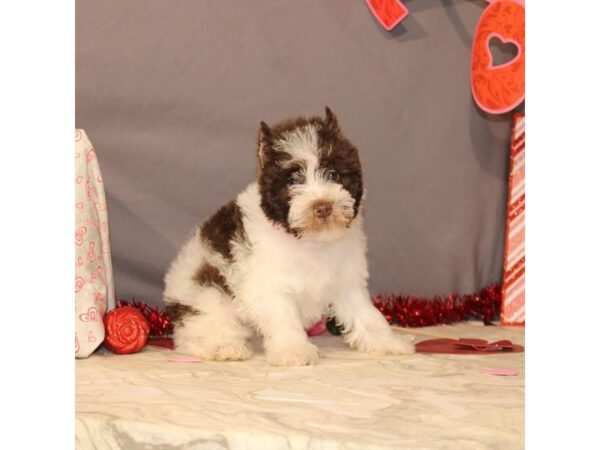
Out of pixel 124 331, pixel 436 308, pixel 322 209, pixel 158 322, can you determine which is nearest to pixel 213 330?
pixel 124 331

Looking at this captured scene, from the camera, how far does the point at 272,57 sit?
484 centimetres

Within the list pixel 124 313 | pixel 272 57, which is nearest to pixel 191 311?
pixel 124 313

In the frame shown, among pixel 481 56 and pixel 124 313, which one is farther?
pixel 481 56

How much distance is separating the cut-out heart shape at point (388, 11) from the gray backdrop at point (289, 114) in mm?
98

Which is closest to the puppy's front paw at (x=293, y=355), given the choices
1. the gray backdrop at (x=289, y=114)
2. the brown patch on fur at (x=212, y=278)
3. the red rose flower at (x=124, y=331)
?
the brown patch on fur at (x=212, y=278)

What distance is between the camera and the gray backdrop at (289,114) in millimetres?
4559

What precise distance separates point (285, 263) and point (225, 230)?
0.42 m

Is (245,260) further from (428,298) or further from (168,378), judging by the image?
(428,298)

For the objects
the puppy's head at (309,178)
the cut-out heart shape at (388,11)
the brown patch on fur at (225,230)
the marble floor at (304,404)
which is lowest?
the marble floor at (304,404)

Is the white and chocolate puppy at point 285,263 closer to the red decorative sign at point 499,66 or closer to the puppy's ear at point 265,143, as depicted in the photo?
the puppy's ear at point 265,143

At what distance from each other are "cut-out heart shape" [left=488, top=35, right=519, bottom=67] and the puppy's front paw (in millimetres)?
2603

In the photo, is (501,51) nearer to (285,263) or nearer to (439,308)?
(439,308)

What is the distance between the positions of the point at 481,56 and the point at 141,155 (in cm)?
216

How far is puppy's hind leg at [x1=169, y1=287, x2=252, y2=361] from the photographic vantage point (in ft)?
11.6
